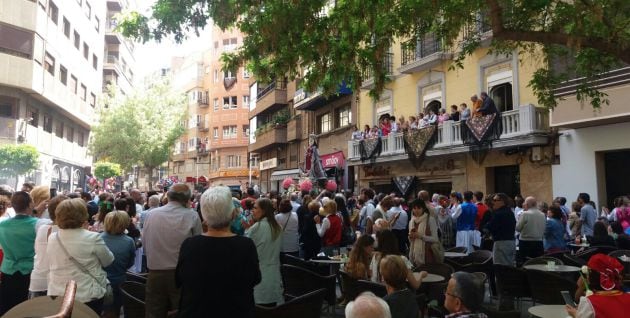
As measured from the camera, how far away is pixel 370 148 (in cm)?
2245

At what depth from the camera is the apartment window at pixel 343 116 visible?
26.8 metres

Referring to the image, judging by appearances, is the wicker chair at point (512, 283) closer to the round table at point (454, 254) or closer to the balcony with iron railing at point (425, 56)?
the round table at point (454, 254)

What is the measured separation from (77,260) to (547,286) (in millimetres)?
5285

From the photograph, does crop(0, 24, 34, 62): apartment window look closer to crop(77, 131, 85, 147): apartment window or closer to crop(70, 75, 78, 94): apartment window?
crop(70, 75, 78, 94): apartment window

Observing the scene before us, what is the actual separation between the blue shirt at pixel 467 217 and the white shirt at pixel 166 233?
7.49 meters

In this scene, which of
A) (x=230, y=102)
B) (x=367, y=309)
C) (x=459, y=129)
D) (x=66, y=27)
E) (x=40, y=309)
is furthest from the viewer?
(x=230, y=102)

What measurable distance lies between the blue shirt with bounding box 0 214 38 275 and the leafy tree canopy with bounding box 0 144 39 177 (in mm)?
16465

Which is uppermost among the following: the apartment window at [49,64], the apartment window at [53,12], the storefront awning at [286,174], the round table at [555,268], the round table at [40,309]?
the apartment window at [53,12]

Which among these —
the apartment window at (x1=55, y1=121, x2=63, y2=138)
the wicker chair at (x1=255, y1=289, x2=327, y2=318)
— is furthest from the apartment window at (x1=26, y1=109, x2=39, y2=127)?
the wicker chair at (x1=255, y1=289, x2=327, y2=318)

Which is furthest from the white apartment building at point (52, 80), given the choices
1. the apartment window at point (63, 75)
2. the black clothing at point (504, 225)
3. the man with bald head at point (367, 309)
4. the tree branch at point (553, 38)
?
the man with bald head at point (367, 309)

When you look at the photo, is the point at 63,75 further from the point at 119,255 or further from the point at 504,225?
the point at 504,225

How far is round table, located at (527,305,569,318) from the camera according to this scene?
15.5ft

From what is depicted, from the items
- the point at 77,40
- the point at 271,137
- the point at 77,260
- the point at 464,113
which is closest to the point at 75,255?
the point at 77,260

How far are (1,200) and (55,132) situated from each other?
2480cm
